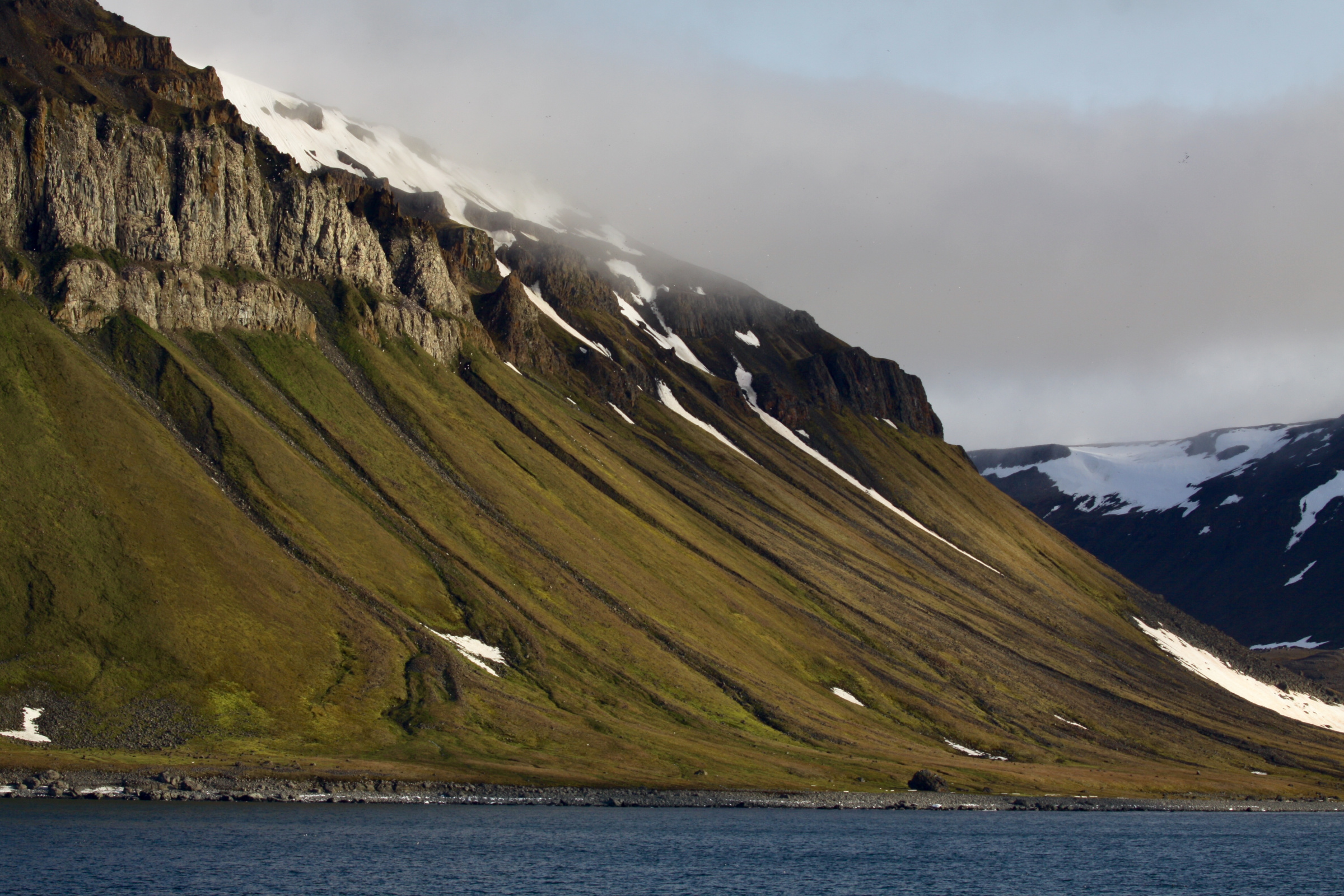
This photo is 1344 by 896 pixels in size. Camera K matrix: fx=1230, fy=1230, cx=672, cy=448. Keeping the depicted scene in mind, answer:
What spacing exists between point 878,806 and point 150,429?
9490 cm

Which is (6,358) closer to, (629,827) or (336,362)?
(336,362)

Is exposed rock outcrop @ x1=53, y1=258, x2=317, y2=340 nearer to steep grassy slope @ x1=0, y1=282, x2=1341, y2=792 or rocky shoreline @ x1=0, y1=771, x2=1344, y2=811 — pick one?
steep grassy slope @ x1=0, y1=282, x2=1341, y2=792

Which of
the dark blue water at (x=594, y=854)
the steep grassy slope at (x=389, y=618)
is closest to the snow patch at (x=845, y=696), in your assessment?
the steep grassy slope at (x=389, y=618)

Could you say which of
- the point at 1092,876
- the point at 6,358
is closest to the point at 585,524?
the point at 6,358

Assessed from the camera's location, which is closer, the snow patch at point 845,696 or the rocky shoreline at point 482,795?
the rocky shoreline at point 482,795

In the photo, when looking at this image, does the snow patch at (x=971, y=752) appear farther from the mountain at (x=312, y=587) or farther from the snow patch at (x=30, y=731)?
the snow patch at (x=30, y=731)

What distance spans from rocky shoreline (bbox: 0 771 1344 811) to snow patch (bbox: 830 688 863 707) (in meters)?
31.9

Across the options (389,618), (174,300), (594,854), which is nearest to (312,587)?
(389,618)

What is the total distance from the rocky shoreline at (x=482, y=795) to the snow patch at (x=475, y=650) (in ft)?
93.8

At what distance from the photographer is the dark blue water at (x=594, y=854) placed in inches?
2827

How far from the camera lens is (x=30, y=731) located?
102250mm

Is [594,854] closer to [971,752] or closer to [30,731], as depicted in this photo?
[30,731]

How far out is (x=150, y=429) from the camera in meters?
147

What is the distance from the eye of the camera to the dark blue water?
7181 cm
